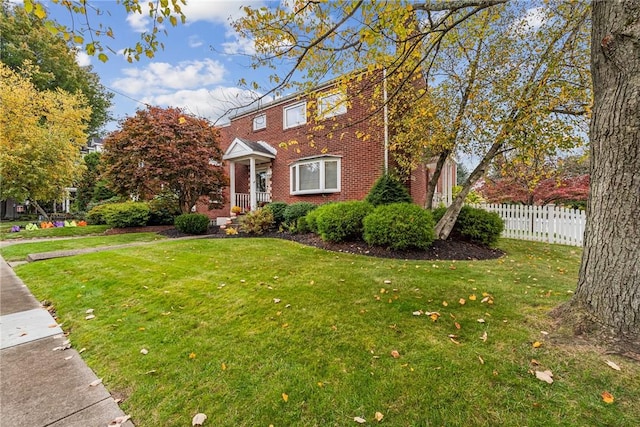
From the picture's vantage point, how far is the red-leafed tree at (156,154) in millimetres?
10453

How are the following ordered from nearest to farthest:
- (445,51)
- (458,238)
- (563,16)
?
(563,16) < (445,51) < (458,238)

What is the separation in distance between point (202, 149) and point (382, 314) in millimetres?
10346

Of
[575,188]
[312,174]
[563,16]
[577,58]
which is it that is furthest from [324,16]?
[575,188]

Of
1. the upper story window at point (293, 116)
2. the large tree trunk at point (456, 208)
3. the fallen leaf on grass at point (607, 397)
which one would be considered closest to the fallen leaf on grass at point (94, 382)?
the fallen leaf on grass at point (607, 397)

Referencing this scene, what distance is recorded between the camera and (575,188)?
12.5 meters

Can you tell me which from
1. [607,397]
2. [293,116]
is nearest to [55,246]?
[293,116]

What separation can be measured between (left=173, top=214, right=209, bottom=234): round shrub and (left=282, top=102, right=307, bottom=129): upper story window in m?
6.02

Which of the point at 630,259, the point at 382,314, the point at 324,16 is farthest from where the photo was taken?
the point at 324,16

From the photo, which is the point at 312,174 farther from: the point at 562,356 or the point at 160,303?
the point at 562,356

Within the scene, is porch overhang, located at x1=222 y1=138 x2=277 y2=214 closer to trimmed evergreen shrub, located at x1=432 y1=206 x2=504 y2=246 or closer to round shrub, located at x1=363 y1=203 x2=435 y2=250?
round shrub, located at x1=363 y1=203 x2=435 y2=250

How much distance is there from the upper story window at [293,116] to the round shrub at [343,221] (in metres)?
6.57

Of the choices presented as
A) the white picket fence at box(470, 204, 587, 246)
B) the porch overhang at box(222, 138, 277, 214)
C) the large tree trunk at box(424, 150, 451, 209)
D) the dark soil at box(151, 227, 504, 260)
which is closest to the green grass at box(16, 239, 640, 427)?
the dark soil at box(151, 227, 504, 260)

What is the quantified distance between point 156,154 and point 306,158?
5.85m

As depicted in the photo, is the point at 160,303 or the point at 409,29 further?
the point at 409,29
